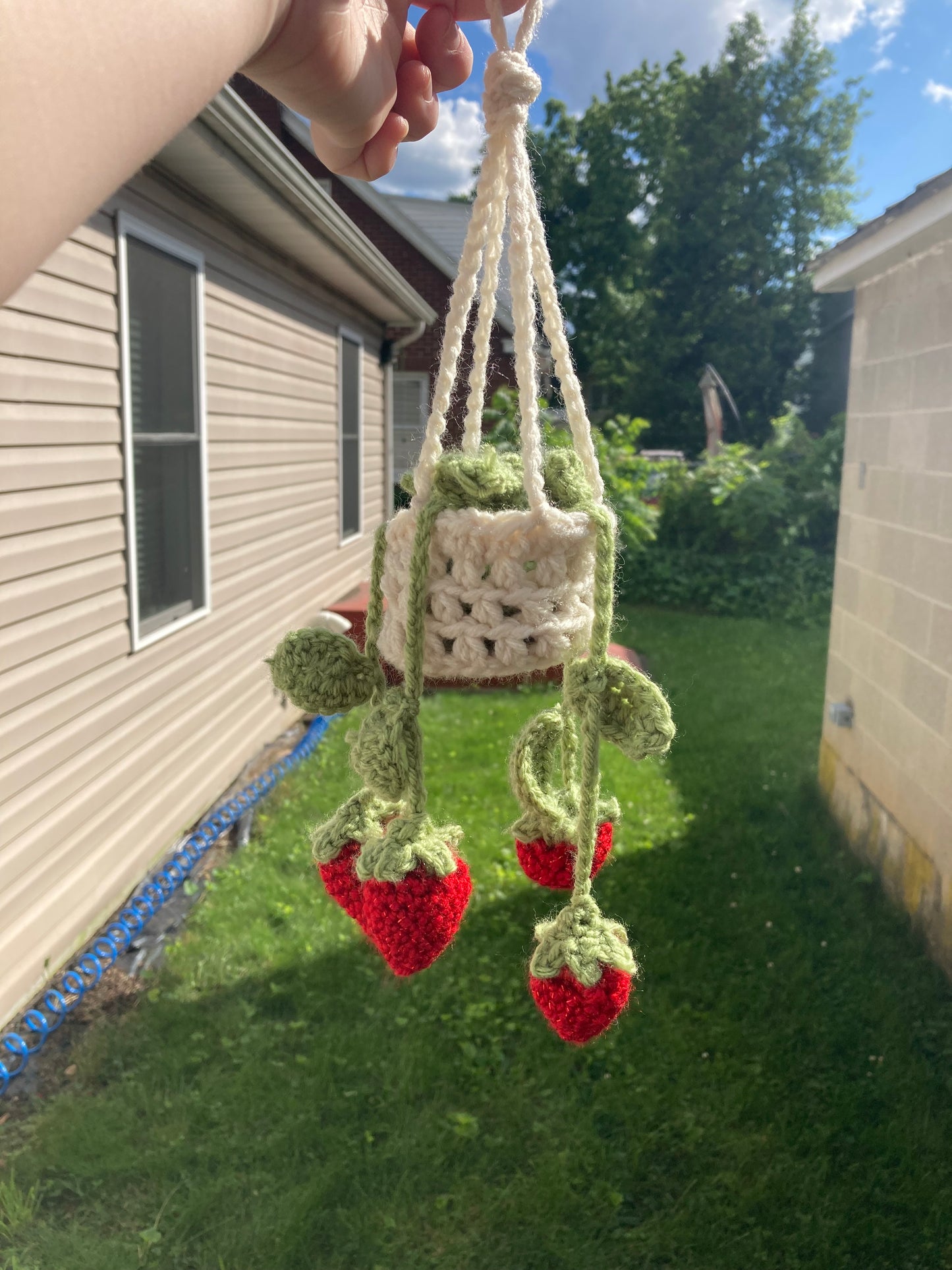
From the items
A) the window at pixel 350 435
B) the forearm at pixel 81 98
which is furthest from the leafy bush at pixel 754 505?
the forearm at pixel 81 98

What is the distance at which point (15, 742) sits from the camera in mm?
3236

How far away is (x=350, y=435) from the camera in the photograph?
8.45m

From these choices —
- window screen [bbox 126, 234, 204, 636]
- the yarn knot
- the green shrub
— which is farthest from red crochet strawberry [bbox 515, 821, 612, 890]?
the green shrub

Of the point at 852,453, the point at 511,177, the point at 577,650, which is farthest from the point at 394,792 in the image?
the point at 852,453

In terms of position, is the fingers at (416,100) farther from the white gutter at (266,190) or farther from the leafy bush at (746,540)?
the leafy bush at (746,540)

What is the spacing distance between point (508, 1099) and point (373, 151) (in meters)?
2.76

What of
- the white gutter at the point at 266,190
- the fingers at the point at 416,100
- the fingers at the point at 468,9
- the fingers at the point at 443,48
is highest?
the white gutter at the point at 266,190

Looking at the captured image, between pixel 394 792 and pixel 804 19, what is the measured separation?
3264 centimetres

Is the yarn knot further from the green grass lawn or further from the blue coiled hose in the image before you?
the blue coiled hose

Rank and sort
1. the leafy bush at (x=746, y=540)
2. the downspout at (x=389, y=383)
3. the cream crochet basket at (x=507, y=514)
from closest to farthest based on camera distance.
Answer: the cream crochet basket at (x=507, y=514) < the downspout at (x=389, y=383) < the leafy bush at (x=746, y=540)

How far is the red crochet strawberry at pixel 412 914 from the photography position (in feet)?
3.43

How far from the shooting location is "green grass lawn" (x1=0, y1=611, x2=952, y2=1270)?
255 cm

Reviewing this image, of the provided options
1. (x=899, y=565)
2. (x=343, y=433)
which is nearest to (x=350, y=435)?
(x=343, y=433)

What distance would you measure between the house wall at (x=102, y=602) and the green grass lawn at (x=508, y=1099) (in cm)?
53
